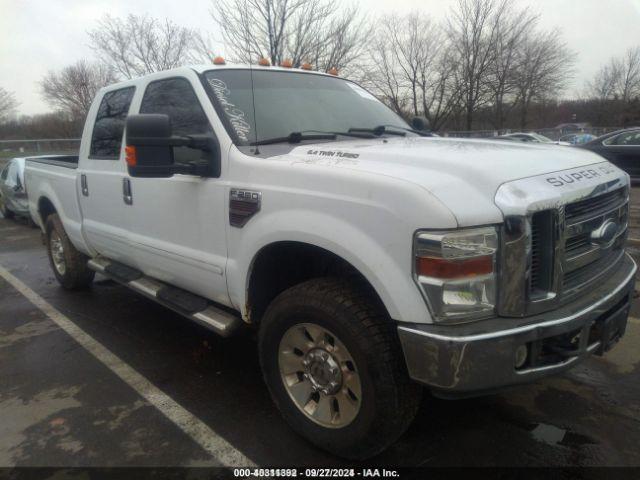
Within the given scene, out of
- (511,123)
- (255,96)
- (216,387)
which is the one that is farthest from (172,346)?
(511,123)

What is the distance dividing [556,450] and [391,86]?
98.8 ft

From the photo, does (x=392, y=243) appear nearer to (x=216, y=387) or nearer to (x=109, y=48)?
(x=216, y=387)

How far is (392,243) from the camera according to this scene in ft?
6.40

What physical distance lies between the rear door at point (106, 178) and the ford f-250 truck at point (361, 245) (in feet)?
1.26

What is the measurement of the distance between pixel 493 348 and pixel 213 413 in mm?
1791

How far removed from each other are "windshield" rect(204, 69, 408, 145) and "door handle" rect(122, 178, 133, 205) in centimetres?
107

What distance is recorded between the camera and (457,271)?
6.11ft

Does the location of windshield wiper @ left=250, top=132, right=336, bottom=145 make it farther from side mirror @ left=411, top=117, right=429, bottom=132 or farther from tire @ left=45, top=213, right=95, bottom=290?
tire @ left=45, top=213, right=95, bottom=290

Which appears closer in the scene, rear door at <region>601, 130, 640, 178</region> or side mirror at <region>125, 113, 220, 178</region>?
side mirror at <region>125, 113, 220, 178</region>

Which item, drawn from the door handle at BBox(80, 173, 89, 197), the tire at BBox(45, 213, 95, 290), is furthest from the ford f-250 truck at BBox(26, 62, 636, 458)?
the tire at BBox(45, 213, 95, 290)

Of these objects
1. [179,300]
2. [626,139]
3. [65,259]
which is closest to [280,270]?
[179,300]

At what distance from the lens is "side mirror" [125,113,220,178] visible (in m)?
2.44

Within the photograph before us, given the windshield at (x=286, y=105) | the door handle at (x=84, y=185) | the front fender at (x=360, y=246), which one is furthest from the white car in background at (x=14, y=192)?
the front fender at (x=360, y=246)

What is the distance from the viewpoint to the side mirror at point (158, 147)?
244cm
